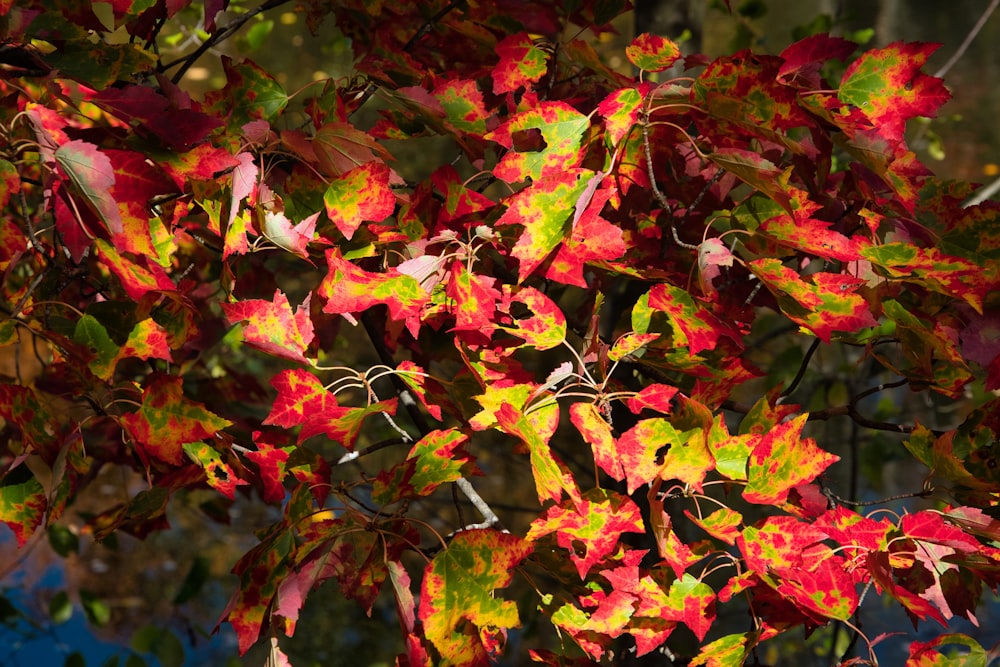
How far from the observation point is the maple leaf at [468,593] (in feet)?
2.53

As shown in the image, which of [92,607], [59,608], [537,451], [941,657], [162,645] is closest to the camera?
[537,451]

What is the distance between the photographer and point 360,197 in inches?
33.5

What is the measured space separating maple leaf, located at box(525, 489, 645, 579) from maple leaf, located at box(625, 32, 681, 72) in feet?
1.41

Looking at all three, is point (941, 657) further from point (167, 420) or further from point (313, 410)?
point (167, 420)

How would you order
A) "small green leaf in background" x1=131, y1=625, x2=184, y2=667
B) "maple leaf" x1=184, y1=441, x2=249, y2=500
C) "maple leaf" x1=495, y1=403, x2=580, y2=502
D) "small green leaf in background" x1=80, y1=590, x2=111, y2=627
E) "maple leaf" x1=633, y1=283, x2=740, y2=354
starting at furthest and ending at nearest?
"small green leaf in background" x1=80, y1=590, x2=111, y2=627 < "small green leaf in background" x1=131, y1=625, x2=184, y2=667 < "maple leaf" x1=184, y1=441, x2=249, y2=500 < "maple leaf" x1=633, y1=283, x2=740, y2=354 < "maple leaf" x1=495, y1=403, x2=580, y2=502

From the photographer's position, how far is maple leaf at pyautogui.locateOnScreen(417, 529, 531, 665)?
0.77m

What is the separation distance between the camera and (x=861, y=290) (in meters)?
0.92

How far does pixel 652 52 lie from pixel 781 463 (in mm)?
426

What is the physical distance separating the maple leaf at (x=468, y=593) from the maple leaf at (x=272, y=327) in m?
0.23

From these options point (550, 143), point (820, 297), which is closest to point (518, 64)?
point (550, 143)

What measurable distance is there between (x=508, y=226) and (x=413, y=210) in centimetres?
14

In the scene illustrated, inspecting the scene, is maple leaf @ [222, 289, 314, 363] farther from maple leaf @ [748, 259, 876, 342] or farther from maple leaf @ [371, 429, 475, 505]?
maple leaf @ [748, 259, 876, 342]

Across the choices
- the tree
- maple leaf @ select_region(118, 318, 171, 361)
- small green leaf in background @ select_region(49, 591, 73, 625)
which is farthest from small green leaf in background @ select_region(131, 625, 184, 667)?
maple leaf @ select_region(118, 318, 171, 361)

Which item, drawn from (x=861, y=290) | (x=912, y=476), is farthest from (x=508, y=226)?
(x=912, y=476)
